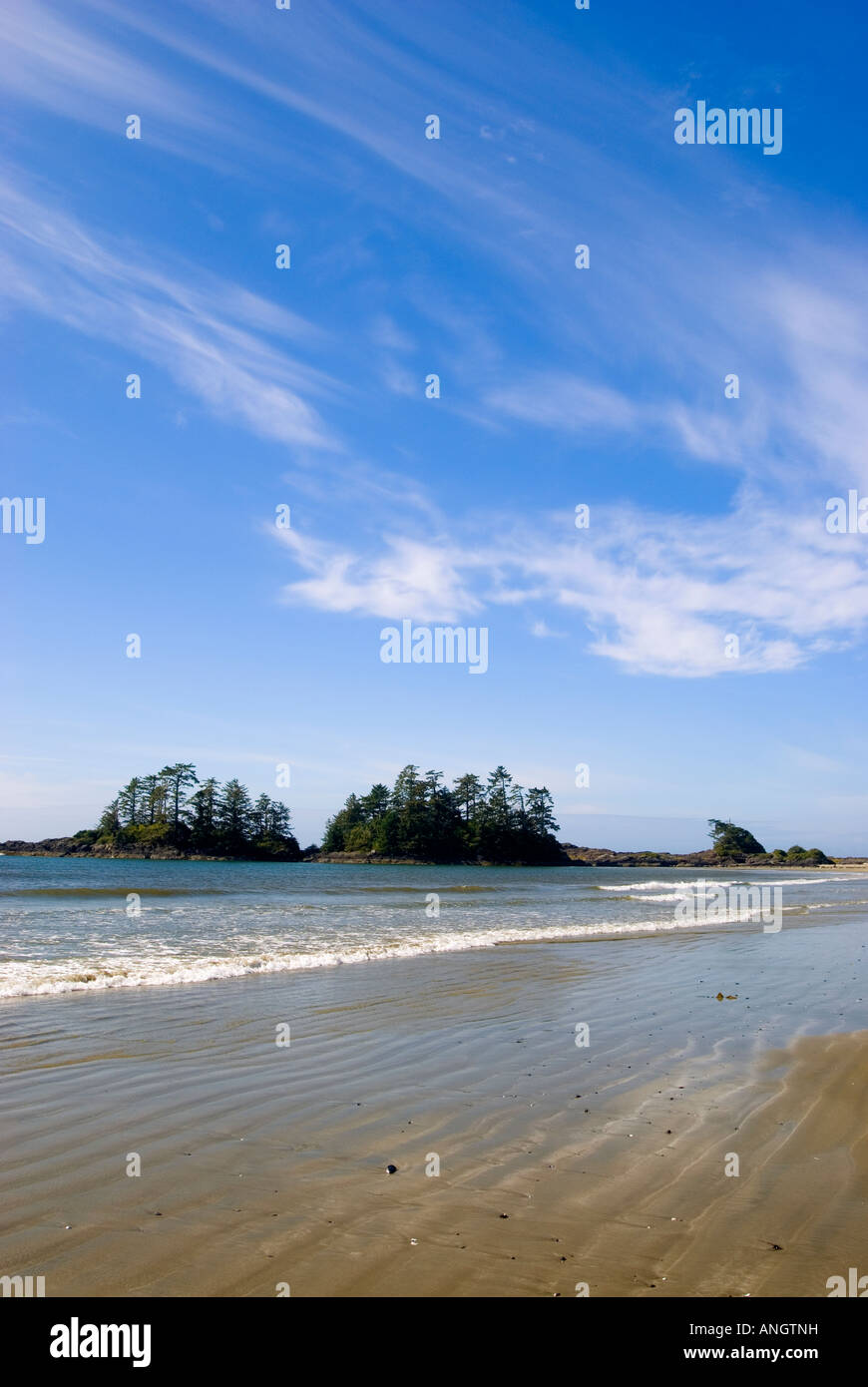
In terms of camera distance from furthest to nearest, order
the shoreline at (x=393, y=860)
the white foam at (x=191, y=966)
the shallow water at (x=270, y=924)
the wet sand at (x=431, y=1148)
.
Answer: the shoreline at (x=393, y=860) → the shallow water at (x=270, y=924) → the white foam at (x=191, y=966) → the wet sand at (x=431, y=1148)

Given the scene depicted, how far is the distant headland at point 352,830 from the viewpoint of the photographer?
380 feet

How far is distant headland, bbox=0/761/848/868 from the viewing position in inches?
4560

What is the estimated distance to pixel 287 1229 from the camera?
4.61 metres

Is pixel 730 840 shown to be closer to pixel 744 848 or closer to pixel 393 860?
pixel 744 848

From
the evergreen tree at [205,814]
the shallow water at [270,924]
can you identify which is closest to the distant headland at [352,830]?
the evergreen tree at [205,814]

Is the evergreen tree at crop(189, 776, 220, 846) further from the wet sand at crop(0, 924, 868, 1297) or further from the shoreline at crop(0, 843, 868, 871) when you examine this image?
the wet sand at crop(0, 924, 868, 1297)

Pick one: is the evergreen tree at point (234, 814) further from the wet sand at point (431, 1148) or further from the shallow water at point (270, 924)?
the wet sand at point (431, 1148)

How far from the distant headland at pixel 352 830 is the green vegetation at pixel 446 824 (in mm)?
158

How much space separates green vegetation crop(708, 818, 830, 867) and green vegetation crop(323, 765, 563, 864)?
37.6m

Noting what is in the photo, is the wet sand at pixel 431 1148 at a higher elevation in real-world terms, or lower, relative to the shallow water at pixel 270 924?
higher

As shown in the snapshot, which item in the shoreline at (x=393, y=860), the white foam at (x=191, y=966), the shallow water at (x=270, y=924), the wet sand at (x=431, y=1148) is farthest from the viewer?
the shoreline at (x=393, y=860)

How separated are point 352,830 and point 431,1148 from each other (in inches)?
4911

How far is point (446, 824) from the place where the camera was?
12712 cm

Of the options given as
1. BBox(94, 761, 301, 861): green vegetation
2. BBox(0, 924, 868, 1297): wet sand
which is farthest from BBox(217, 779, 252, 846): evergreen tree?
BBox(0, 924, 868, 1297): wet sand
